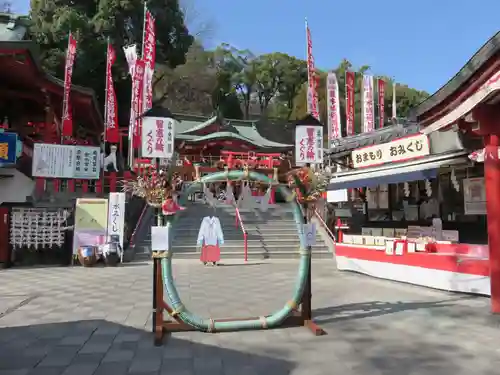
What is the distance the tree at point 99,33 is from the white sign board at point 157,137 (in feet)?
65.1

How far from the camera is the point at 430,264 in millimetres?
8938

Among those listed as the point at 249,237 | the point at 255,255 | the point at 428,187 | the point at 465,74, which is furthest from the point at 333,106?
the point at 465,74

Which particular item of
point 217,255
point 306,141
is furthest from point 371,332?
point 217,255

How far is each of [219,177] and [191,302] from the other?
2914 mm

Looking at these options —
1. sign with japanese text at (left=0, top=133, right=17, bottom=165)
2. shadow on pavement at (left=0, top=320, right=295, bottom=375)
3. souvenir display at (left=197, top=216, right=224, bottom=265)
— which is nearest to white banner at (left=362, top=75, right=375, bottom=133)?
souvenir display at (left=197, top=216, right=224, bottom=265)

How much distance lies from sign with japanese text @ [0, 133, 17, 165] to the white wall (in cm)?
78

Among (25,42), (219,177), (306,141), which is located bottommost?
(219,177)

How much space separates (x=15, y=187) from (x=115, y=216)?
11.1ft

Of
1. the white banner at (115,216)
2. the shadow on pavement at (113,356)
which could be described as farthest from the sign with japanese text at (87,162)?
the shadow on pavement at (113,356)

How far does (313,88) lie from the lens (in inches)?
781

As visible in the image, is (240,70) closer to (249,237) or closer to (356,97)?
(356,97)

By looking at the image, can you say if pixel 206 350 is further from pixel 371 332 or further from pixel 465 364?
pixel 465 364

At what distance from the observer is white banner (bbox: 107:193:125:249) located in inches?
523

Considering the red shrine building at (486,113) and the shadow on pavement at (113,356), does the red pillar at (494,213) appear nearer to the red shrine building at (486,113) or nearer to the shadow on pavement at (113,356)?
the red shrine building at (486,113)
